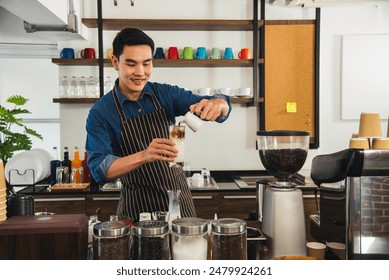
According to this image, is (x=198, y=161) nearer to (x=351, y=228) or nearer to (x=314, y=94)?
(x=314, y=94)

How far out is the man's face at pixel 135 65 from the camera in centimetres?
177

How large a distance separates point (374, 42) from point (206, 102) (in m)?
2.91

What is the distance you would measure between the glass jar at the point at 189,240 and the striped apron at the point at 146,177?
0.91 meters

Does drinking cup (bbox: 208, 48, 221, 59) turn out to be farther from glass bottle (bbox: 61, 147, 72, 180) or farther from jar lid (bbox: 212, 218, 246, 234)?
jar lid (bbox: 212, 218, 246, 234)

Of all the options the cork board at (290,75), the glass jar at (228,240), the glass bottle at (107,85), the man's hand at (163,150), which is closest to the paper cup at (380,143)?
the cork board at (290,75)

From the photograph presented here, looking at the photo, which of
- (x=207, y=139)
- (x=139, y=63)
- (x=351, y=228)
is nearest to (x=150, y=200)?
(x=139, y=63)

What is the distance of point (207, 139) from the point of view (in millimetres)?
3834

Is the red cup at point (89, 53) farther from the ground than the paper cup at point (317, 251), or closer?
farther from the ground

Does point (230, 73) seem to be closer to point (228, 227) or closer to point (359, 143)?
point (359, 143)

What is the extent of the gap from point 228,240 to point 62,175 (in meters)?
2.51

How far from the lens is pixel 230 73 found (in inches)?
148

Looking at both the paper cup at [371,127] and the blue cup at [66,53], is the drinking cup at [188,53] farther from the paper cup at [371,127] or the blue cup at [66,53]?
the paper cup at [371,127]

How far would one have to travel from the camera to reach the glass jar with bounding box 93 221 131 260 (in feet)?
3.54

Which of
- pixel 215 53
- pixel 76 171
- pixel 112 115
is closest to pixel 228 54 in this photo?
pixel 215 53
